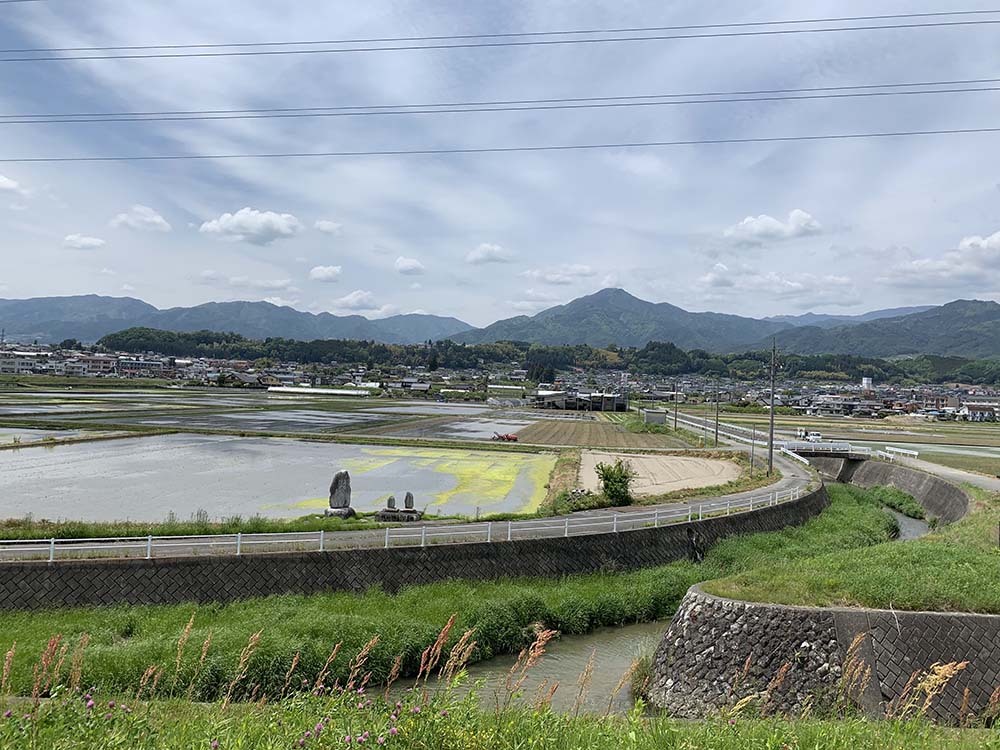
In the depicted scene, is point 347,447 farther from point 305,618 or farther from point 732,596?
point 732,596

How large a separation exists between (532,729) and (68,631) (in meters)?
11.2

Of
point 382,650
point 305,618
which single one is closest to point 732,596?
point 382,650

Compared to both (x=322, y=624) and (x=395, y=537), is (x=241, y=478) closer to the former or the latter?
(x=395, y=537)

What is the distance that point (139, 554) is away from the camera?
49.6ft

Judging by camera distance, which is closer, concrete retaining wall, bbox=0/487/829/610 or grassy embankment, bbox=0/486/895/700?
grassy embankment, bbox=0/486/895/700

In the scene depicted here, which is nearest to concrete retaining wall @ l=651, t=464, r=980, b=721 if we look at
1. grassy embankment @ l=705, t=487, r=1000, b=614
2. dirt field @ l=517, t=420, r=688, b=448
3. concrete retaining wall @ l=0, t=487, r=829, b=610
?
grassy embankment @ l=705, t=487, r=1000, b=614

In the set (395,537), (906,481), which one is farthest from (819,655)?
(906,481)

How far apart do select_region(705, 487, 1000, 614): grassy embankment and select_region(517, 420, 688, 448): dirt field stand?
120 feet

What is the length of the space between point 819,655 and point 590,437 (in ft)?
161

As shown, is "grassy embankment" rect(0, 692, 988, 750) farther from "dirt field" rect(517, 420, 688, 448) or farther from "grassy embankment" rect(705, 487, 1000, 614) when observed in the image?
"dirt field" rect(517, 420, 688, 448)

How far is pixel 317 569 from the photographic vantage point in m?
15.9

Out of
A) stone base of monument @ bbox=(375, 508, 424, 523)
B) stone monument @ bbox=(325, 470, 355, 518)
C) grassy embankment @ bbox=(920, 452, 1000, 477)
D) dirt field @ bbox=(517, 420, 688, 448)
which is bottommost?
dirt field @ bbox=(517, 420, 688, 448)

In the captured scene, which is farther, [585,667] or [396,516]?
[396,516]

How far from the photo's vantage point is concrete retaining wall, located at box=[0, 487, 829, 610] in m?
14.0
